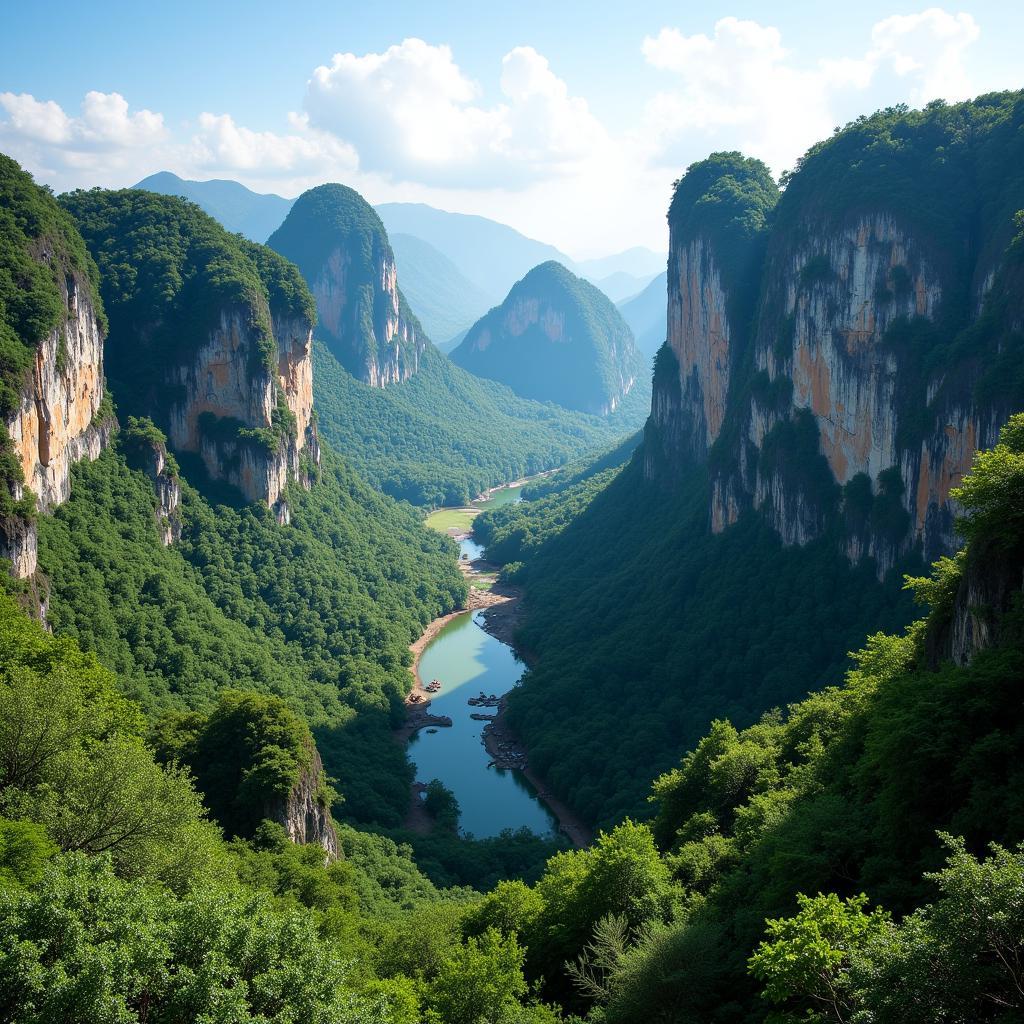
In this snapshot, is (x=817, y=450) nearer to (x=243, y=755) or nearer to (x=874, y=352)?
(x=874, y=352)

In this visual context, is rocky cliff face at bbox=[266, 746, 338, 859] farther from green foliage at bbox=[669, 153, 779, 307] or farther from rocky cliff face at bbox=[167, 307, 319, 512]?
green foliage at bbox=[669, 153, 779, 307]

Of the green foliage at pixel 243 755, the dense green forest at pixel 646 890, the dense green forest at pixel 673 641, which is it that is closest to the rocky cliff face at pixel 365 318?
the dense green forest at pixel 673 641

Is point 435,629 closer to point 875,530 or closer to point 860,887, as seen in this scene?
point 875,530

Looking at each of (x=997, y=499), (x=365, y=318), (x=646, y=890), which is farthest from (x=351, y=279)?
(x=997, y=499)

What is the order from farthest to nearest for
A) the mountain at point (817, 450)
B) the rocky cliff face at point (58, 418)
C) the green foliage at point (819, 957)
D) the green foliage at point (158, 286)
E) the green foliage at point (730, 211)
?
the green foliage at point (730, 211)
the green foliage at point (158, 286)
the mountain at point (817, 450)
the rocky cliff face at point (58, 418)
the green foliage at point (819, 957)

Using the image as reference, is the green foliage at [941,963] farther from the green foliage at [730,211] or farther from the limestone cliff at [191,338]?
the green foliage at [730,211]

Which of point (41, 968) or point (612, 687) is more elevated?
point (612, 687)

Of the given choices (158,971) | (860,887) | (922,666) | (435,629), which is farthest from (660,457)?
(158,971)
